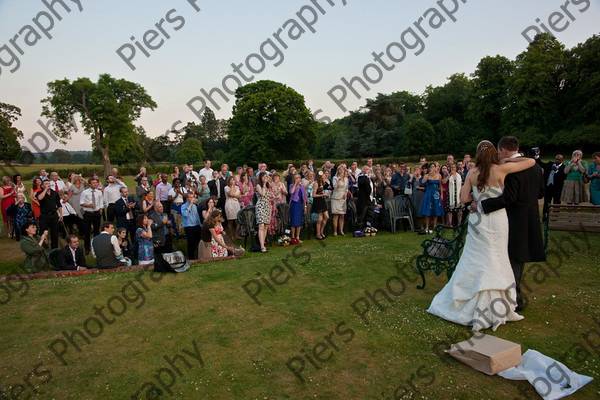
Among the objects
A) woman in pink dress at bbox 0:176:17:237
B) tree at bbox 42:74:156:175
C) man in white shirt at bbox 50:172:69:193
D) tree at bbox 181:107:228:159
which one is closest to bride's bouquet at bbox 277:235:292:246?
man in white shirt at bbox 50:172:69:193

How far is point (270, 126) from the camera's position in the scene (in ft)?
178

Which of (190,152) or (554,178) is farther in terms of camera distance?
(190,152)

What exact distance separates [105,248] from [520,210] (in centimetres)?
816

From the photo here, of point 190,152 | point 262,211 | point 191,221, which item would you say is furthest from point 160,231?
point 190,152

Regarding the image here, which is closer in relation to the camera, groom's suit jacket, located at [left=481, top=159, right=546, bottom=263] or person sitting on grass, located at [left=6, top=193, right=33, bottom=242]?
groom's suit jacket, located at [left=481, top=159, right=546, bottom=263]

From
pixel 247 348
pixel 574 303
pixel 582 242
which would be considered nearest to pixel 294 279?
pixel 247 348

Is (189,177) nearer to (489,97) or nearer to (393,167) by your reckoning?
(393,167)

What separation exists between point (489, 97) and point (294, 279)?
56.6 meters

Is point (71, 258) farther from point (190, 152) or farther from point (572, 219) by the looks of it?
point (190, 152)

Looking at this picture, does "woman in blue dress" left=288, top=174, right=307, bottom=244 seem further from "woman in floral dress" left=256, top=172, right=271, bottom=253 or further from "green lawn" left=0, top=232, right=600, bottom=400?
"green lawn" left=0, top=232, right=600, bottom=400

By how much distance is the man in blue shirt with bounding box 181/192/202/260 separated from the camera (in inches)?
403

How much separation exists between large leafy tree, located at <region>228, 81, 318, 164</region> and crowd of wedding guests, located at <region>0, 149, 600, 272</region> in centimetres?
4087

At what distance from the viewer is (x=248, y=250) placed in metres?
10.4

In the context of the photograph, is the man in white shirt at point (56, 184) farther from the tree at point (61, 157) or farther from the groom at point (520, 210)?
the tree at point (61, 157)
